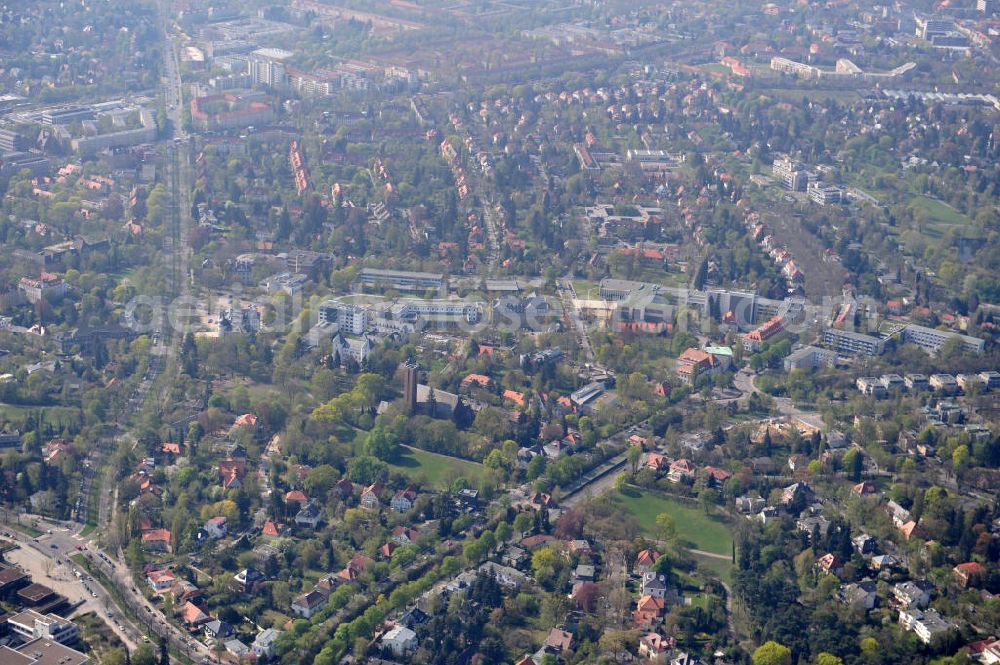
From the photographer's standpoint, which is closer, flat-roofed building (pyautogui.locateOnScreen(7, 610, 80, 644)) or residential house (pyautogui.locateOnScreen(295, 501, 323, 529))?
flat-roofed building (pyautogui.locateOnScreen(7, 610, 80, 644))

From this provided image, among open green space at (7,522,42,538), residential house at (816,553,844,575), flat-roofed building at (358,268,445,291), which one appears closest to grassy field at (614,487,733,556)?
residential house at (816,553,844,575)

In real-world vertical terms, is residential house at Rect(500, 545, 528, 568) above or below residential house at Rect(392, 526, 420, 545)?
above

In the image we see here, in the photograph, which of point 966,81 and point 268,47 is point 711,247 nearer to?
point 966,81

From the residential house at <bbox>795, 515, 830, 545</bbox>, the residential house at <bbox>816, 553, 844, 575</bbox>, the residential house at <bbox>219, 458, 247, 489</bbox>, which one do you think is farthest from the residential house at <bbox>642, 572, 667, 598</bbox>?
the residential house at <bbox>219, 458, 247, 489</bbox>

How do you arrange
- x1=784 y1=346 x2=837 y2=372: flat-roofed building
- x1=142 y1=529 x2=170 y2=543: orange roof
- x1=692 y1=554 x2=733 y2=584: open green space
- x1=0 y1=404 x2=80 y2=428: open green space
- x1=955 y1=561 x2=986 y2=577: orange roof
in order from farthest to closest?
x1=784 y1=346 x2=837 y2=372: flat-roofed building
x1=0 y1=404 x2=80 y2=428: open green space
x1=142 y1=529 x2=170 y2=543: orange roof
x1=692 y1=554 x2=733 y2=584: open green space
x1=955 y1=561 x2=986 y2=577: orange roof

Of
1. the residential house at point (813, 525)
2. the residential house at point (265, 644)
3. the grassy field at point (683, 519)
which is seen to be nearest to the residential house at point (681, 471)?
the grassy field at point (683, 519)

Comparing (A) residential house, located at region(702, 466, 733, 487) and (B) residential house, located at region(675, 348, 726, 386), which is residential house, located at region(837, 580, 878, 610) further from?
(B) residential house, located at region(675, 348, 726, 386)

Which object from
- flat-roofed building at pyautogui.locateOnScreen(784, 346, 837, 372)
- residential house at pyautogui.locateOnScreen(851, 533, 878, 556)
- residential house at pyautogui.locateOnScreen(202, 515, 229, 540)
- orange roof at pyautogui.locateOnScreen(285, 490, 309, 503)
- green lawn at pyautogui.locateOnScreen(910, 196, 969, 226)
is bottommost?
residential house at pyautogui.locateOnScreen(202, 515, 229, 540)

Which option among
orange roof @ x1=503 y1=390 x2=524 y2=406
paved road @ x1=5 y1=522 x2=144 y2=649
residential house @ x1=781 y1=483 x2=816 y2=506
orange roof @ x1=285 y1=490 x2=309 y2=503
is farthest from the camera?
orange roof @ x1=503 y1=390 x2=524 y2=406
